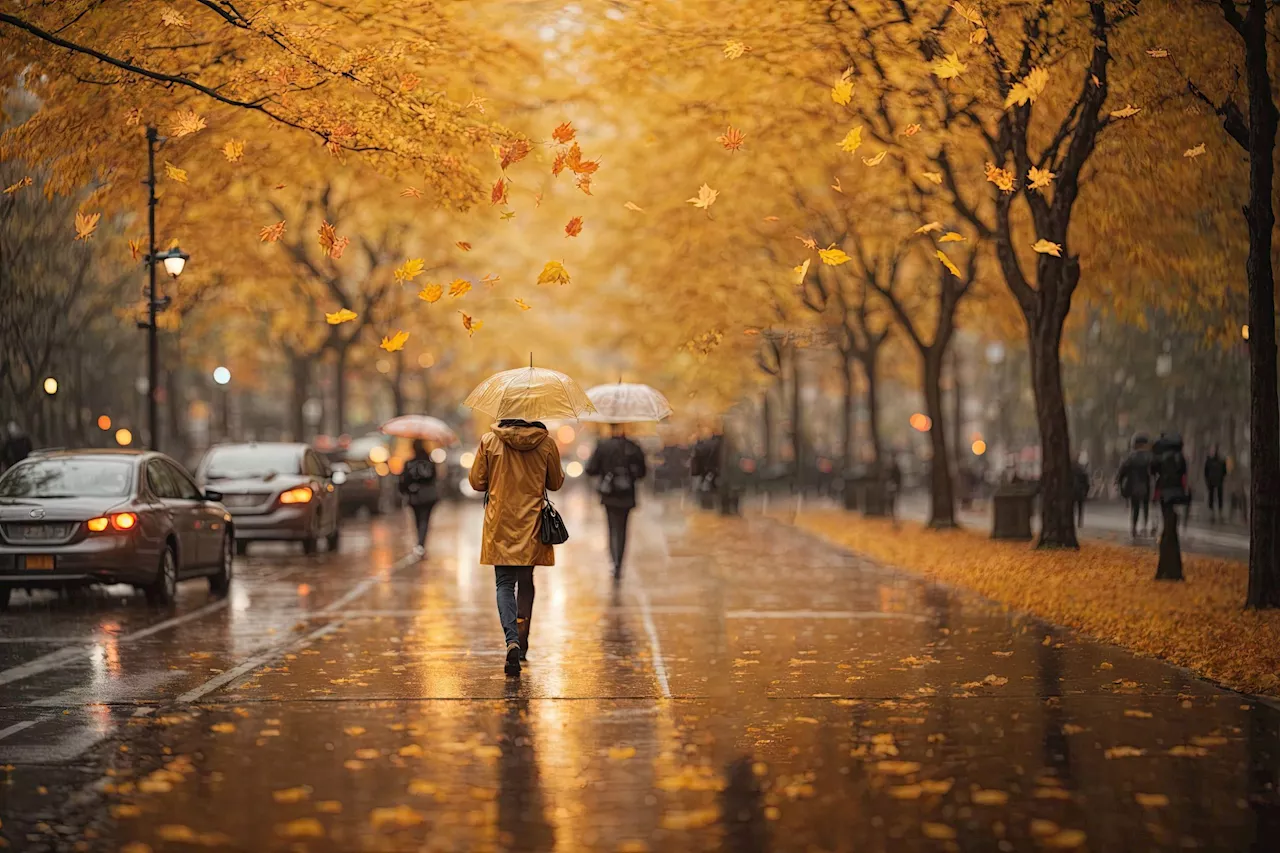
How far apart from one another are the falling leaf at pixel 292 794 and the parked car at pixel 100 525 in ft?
32.6

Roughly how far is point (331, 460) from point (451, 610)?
2560 centimetres

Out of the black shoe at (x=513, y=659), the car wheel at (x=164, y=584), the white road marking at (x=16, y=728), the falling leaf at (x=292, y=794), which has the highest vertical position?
the car wheel at (x=164, y=584)

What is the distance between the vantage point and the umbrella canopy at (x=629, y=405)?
22.1 metres

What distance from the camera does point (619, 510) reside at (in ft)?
72.2

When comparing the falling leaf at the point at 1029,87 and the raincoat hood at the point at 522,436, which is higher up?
the falling leaf at the point at 1029,87

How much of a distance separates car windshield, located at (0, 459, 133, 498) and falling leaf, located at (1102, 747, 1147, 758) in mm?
11920

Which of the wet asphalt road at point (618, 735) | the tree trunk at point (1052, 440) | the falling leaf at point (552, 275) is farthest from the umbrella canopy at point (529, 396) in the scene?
the tree trunk at point (1052, 440)

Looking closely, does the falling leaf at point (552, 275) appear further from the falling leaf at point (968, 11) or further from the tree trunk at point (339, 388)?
the tree trunk at point (339, 388)

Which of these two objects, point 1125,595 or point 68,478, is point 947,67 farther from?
point 68,478

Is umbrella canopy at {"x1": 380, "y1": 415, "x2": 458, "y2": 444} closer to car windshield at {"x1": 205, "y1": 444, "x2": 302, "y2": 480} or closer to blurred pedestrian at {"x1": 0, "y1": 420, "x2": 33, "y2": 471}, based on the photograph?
car windshield at {"x1": 205, "y1": 444, "x2": 302, "y2": 480}

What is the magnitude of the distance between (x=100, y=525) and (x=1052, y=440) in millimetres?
13426

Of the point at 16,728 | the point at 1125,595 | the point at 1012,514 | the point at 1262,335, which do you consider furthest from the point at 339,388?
the point at 16,728

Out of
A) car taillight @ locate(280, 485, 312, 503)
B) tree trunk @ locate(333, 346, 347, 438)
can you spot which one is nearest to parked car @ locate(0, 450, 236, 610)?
car taillight @ locate(280, 485, 312, 503)

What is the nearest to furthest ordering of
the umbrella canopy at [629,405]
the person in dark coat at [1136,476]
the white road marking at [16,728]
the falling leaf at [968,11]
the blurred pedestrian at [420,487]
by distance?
the white road marking at [16,728]
the falling leaf at [968,11]
the umbrella canopy at [629,405]
the blurred pedestrian at [420,487]
the person in dark coat at [1136,476]
